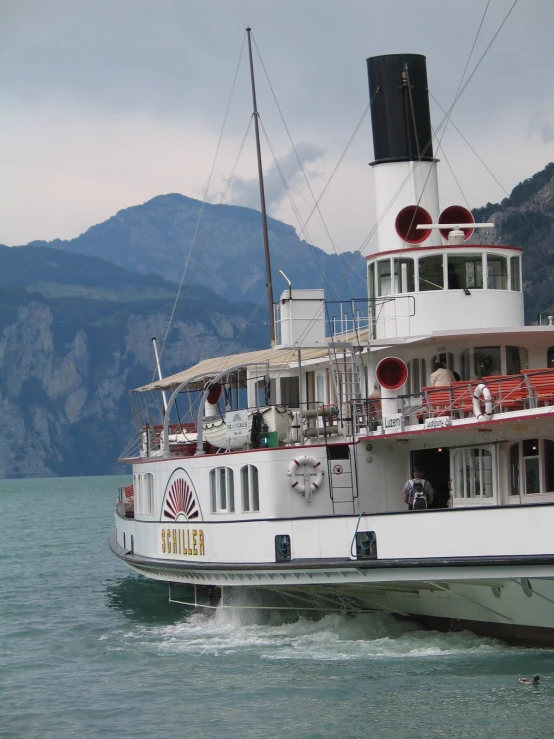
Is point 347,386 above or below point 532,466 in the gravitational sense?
above

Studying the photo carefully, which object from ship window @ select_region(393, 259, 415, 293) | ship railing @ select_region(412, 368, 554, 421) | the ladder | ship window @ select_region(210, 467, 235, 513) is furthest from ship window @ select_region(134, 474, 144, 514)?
ship railing @ select_region(412, 368, 554, 421)

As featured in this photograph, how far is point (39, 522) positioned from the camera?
78.8 meters

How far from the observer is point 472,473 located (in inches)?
853

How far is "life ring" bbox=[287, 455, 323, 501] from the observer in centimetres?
2328

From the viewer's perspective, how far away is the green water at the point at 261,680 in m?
17.9

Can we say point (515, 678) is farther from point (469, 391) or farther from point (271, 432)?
point (271, 432)

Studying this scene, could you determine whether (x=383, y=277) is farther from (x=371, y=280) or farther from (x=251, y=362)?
(x=251, y=362)

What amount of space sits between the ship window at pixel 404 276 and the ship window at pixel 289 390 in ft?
16.6

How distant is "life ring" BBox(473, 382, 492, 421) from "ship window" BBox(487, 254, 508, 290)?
4644mm

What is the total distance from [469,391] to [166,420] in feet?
31.2

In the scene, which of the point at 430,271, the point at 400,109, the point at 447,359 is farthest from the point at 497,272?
the point at 400,109

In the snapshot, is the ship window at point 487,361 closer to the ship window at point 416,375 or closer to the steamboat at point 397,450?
the steamboat at point 397,450

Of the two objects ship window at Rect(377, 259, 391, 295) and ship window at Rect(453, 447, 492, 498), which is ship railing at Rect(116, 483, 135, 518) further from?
ship window at Rect(453, 447, 492, 498)

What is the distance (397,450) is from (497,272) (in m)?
4.13
